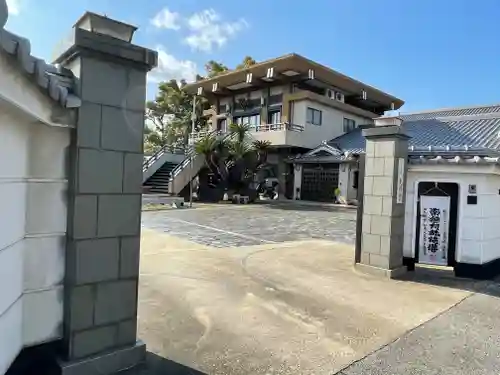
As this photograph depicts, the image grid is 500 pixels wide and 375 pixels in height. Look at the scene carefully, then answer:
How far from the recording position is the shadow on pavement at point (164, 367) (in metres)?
2.85

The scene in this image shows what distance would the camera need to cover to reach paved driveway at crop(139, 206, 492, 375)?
10.2ft

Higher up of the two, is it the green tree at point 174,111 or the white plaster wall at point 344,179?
the green tree at point 174,111

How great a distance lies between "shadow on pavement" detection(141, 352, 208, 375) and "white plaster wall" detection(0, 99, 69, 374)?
2.49 ft

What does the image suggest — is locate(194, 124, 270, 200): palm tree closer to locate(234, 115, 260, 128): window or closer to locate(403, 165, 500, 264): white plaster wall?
locate(234, 115, 260, 128): window

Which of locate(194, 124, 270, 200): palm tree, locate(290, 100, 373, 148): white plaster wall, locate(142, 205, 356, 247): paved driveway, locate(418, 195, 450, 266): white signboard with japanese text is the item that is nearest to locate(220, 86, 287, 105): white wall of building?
locate(290, 100, 373, 148): white plaster wall

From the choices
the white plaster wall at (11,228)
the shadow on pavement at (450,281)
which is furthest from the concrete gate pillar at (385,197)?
the white plaster wall at (11,228)

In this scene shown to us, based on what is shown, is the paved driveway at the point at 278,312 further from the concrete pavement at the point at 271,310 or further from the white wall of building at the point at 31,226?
the white wall of building at the point at 31,226

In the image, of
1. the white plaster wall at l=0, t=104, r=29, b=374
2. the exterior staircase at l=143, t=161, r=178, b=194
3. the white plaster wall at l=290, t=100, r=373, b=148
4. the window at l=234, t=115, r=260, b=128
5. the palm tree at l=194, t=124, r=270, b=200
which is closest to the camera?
the white plaster wall at l=0, t=104, r=29, b=374

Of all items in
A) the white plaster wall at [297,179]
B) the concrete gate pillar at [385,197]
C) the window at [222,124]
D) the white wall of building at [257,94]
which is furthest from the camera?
the window at [222,124]

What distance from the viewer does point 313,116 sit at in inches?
929

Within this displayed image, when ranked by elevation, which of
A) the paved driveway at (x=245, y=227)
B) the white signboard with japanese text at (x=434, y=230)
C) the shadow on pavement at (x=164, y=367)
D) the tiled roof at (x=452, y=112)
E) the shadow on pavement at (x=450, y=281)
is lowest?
the shadow on pavement at (x=164, y=367)

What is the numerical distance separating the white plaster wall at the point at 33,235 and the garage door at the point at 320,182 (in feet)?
66.7

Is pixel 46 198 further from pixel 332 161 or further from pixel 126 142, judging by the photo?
pixel 332 161

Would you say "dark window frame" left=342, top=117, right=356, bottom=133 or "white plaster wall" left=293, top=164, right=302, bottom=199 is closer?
"white plaster wall" left=293, top=164, right=302, bottom=199
